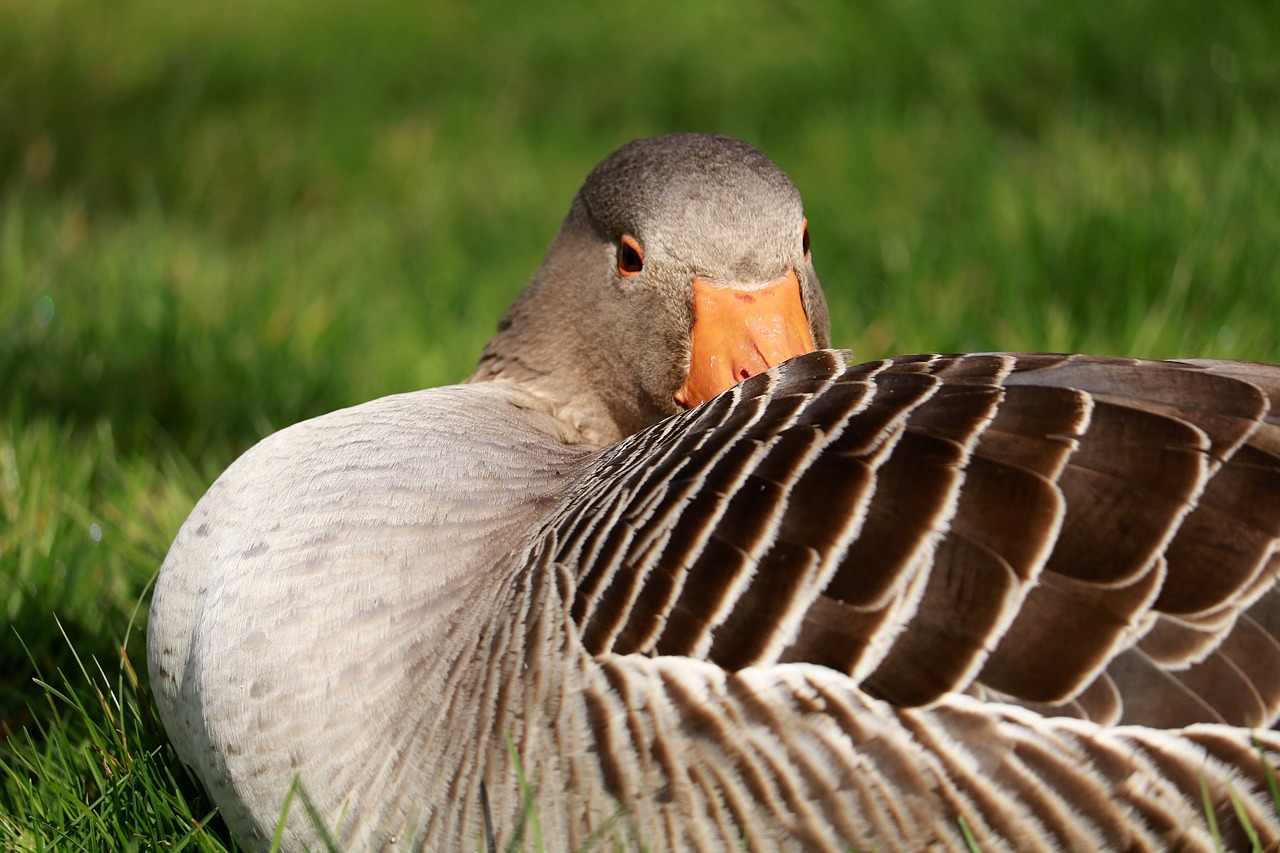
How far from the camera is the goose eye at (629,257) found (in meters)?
3.41

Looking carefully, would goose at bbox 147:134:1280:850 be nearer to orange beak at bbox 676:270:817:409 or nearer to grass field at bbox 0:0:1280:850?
orange beak at bbox 676:270:817:409

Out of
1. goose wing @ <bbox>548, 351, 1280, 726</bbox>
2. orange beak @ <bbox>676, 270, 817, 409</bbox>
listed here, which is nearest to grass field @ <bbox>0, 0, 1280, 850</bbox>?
goose wing @ <bbox>548, 351, 1280, 726</bbox>

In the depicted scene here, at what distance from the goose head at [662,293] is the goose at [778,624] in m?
0.54

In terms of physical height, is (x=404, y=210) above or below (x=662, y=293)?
below

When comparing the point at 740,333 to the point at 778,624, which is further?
the point at 740,333

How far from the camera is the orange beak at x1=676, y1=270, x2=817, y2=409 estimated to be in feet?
10.2

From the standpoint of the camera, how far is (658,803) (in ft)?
6.81

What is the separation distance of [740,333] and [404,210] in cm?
511

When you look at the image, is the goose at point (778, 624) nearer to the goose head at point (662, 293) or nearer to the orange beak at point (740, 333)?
the orange beak at point (740, 333)

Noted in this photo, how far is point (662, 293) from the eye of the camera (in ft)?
11.0

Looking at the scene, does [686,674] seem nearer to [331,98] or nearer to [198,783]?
[198,783]

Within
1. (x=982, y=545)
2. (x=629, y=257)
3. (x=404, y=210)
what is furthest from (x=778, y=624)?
(x=404, y=210)

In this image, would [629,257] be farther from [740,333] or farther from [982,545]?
[982,545]

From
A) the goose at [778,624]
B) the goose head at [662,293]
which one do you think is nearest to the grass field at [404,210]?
the goose at [778,624]
